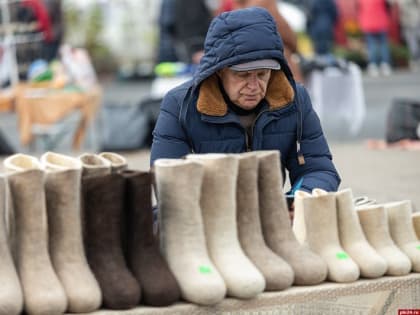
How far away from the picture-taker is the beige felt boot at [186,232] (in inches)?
112

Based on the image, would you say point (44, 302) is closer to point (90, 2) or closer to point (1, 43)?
point (1, 43)

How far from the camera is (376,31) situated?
21.1 m

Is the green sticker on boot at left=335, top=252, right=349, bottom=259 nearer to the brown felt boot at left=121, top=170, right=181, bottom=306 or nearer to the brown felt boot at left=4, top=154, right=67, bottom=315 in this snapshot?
the brown felt boot at left=121, top=170, right=181, bottom=306

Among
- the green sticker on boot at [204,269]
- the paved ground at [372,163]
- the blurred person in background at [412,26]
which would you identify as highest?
the green sticker on boot at [204,269]

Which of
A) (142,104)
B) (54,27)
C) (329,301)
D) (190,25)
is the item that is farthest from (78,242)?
(54,27)

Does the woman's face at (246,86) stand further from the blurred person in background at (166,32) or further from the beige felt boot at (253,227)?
the blurred person in background at (166,32)

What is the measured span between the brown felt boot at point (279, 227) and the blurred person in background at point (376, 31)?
1806 cm

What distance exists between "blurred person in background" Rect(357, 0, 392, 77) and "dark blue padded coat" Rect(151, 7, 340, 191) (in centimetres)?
1721

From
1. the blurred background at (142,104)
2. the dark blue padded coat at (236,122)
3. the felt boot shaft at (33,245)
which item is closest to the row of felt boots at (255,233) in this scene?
the felt boot shaft at (33,245)

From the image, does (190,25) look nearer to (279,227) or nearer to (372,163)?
→ (372,163)

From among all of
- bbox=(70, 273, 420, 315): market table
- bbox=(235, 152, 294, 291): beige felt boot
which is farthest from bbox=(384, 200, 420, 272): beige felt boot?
bbox=(235, 152, 294, 291): beige felt boot

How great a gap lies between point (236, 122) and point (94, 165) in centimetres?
82

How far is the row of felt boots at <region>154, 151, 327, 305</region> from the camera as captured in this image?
9.42ft

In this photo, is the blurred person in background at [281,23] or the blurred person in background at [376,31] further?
the blurred person in background at [376,31]
